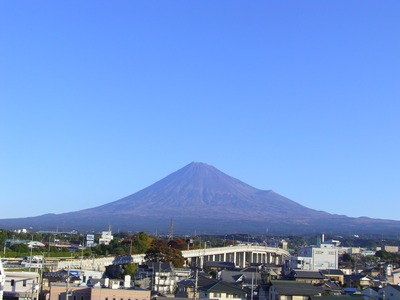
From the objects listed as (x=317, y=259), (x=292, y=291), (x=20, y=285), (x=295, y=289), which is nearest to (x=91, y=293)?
(x=20, y=285)

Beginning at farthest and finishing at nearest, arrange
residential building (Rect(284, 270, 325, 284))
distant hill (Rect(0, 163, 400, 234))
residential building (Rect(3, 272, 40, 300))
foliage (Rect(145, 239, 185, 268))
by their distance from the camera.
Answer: distant hill (Rect(0, 163, 400, 234)) → foliage (Rect(145, 239, 185, 268)) → residential building (Rect(284, 270, 325, 284)) → residential building (Rect(3, 272, 40, 300))

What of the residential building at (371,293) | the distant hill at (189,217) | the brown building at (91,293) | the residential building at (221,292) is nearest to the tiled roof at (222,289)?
the residential building at (221,292)

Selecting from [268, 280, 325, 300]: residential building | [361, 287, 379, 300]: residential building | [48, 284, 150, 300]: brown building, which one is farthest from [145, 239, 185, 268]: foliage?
[48, 284, 150, 300]: brown building

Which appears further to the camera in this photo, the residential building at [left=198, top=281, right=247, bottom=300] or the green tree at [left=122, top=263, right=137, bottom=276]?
the green tree at [left=122, top=263, right=137, bottom=276]

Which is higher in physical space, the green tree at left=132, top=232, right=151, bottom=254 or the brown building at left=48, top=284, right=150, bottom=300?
the green tree at left=132, top=232, right=151, bottom=254

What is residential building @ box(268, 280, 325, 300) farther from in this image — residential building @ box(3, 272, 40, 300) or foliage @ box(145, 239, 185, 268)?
foliage @ box(145, 239, 185, 268)

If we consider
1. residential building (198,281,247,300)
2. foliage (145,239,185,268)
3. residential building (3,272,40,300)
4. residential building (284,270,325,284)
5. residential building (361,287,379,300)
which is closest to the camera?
residential building (3,272,40,300)

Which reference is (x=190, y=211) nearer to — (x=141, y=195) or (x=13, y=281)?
(x=141, y=195)

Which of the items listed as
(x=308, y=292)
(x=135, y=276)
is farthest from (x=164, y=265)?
(x=308, y=292)

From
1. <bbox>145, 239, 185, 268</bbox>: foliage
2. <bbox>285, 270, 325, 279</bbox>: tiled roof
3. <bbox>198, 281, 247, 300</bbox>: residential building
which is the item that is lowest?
<bbox>198, 281, 247, 300</bbox>: residential building

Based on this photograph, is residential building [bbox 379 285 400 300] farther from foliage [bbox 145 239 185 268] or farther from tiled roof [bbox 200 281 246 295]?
foliage [bbox 145 239 185 268]

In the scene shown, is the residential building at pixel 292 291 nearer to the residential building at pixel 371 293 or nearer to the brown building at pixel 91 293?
the residential building at pixel 371 293

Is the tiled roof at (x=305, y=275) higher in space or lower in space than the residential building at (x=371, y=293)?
higher

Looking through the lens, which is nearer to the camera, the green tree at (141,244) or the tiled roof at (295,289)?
the tiled roof at (295,289)
